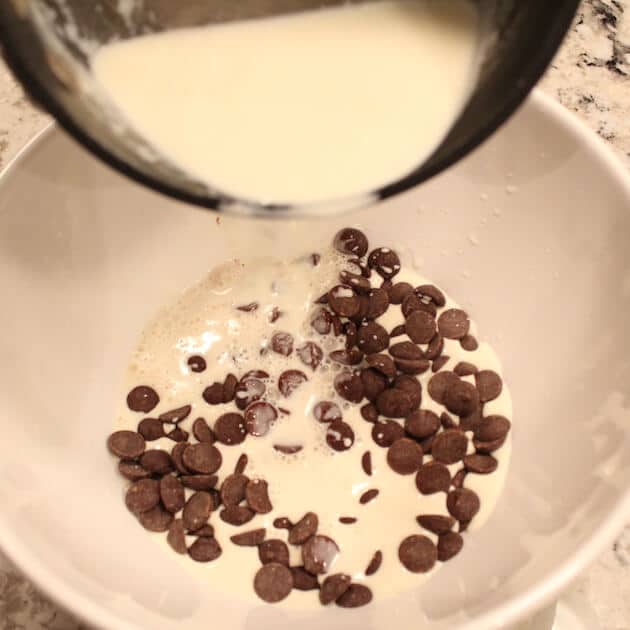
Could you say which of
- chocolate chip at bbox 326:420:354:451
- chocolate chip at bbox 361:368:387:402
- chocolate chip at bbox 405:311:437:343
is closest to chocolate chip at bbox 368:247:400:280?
chocolate chip at bbox 405:311:437:343

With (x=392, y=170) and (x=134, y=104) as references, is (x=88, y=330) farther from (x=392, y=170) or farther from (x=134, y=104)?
(x=392, y=170)

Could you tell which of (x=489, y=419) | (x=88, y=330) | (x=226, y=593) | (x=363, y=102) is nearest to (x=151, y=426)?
(x=88, y=330)

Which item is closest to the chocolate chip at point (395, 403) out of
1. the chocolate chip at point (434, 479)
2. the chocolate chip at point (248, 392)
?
the chocolate chip at point (434, 479)

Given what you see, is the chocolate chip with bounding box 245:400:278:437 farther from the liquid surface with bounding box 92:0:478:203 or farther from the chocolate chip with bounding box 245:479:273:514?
the liquid surface with bounding box 92:0:478:203

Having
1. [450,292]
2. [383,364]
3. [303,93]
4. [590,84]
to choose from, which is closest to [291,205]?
[303,93]

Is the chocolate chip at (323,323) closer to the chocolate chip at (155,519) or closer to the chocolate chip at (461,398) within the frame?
the chocolate chip at (461,398)

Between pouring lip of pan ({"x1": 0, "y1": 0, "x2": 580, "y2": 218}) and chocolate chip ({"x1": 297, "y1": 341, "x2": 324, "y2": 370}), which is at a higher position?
pouring lip of pan ({"x1": 0, "y1": 0, "x2": 580, "y2": 218})
